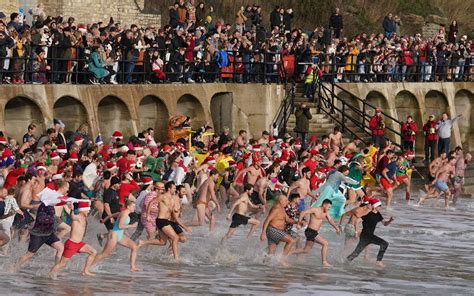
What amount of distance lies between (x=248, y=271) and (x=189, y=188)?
4.58 meters

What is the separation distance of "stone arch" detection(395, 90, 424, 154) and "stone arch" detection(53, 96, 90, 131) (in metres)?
15.4

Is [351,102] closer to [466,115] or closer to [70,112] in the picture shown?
[466,115]

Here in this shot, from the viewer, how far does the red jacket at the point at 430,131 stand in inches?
1816

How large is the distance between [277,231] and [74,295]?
202 inches

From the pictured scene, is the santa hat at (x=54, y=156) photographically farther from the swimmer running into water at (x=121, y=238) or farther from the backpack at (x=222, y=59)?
the backpack at (x=222, y=59)

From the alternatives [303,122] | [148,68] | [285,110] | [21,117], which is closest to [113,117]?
[148,68]

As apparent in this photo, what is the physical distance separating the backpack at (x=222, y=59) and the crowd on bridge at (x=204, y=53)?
0.03 m

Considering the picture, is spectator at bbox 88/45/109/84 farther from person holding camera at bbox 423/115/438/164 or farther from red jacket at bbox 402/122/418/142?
person holding camera at bbox 423/115/438/164

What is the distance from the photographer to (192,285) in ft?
78.8

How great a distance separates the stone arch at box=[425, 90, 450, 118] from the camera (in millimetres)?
50844

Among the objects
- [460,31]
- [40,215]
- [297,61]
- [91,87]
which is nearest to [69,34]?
[91,87]

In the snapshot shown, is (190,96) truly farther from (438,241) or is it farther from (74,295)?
(74,295)

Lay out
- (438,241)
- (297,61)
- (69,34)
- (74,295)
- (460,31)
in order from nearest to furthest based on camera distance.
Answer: (74,295)
(438,241)
(69,34)
(297,61)
(460,31)

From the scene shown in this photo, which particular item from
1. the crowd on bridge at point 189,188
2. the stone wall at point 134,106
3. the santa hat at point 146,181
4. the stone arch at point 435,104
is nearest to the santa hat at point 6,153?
the crowd on bridge at point 189,188
